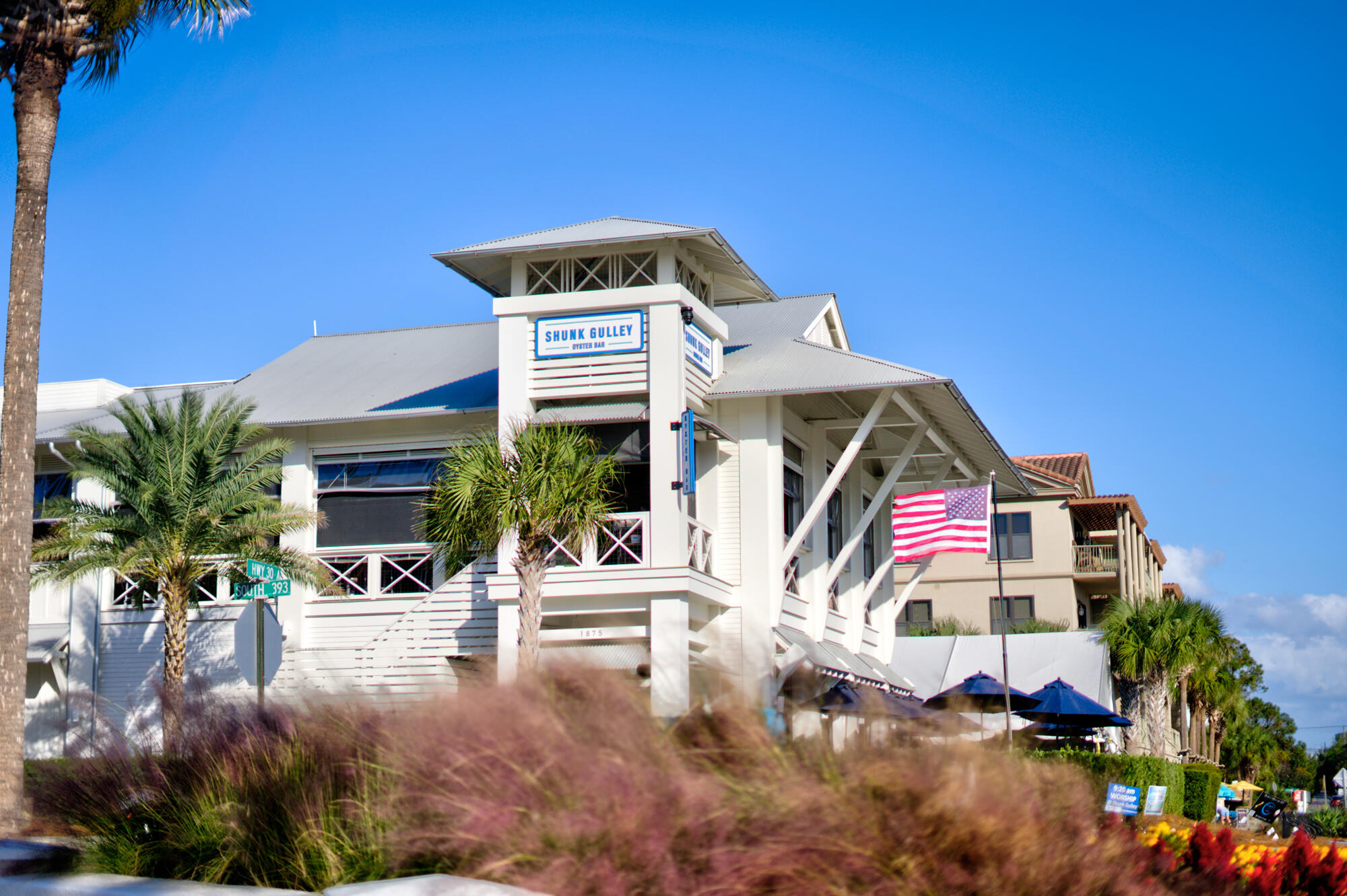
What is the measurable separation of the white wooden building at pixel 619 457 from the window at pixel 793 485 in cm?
5

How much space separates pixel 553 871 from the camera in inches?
216

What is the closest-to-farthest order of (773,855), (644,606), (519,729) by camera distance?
(773,855) < (519,729) < (644,606)

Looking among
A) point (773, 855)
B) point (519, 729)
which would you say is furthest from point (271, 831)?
point (773, 855)

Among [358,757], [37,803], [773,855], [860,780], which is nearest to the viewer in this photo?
[773,855]

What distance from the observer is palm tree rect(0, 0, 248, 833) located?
13.8 meters

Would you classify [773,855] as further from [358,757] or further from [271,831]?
[271,831]

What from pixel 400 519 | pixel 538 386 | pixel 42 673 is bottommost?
pixel 42 673

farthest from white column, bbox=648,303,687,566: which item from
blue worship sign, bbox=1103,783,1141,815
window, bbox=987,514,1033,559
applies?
window, bbox=987,514,1033,559

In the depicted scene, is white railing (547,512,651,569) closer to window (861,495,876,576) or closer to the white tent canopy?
window (861,495,876,576)

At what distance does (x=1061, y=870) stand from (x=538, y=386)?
50.8ft

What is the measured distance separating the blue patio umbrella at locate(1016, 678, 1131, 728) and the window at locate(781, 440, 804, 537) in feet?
17.0

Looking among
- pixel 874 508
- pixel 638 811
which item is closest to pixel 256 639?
pixel 638 811

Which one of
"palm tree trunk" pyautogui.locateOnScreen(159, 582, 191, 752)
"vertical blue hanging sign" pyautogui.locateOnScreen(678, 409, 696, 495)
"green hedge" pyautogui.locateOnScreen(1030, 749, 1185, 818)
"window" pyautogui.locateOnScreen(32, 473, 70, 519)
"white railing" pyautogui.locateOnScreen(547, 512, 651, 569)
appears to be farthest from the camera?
"window" pyautogui.locateOnScreen(32, 473, 70, 519)

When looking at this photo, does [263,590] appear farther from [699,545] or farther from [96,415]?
[96,415]
